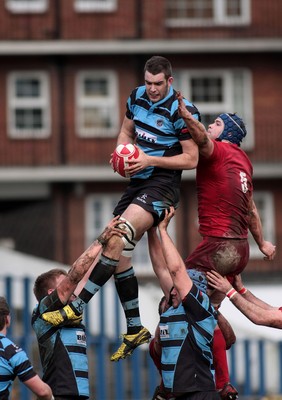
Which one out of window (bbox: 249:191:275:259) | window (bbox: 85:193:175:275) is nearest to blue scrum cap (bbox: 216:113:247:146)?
window (bbox: 85:193:175:275)

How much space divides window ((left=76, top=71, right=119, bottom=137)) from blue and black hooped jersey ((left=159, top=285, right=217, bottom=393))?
26.5 meters

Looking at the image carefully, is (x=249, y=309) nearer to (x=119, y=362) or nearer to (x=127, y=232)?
(x=127, y=232)

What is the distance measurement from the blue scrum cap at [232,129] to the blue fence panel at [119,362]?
11212mm

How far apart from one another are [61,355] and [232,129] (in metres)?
2.49

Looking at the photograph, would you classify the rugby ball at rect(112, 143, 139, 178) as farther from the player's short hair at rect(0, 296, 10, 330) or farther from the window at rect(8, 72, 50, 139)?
the window at rect(8, 72, 50, 139)

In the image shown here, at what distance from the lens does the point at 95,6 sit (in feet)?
120

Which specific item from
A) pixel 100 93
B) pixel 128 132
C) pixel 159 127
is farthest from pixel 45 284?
pixel 100 93

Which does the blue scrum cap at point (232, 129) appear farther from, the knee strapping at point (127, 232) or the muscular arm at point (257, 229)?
the knee strapping at point (127, 232)

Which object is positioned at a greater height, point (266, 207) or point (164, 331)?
point (164, 331)

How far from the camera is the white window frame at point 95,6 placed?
3650cm

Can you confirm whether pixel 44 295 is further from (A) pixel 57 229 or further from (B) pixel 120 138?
(A) pixel 57 229

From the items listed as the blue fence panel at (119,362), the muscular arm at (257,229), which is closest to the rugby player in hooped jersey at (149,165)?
the muscular arm at (257,229)

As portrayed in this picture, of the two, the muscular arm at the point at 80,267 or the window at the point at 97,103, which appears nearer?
the muscular arm at the point at 80,267

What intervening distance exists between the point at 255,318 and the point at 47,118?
1037 inches
